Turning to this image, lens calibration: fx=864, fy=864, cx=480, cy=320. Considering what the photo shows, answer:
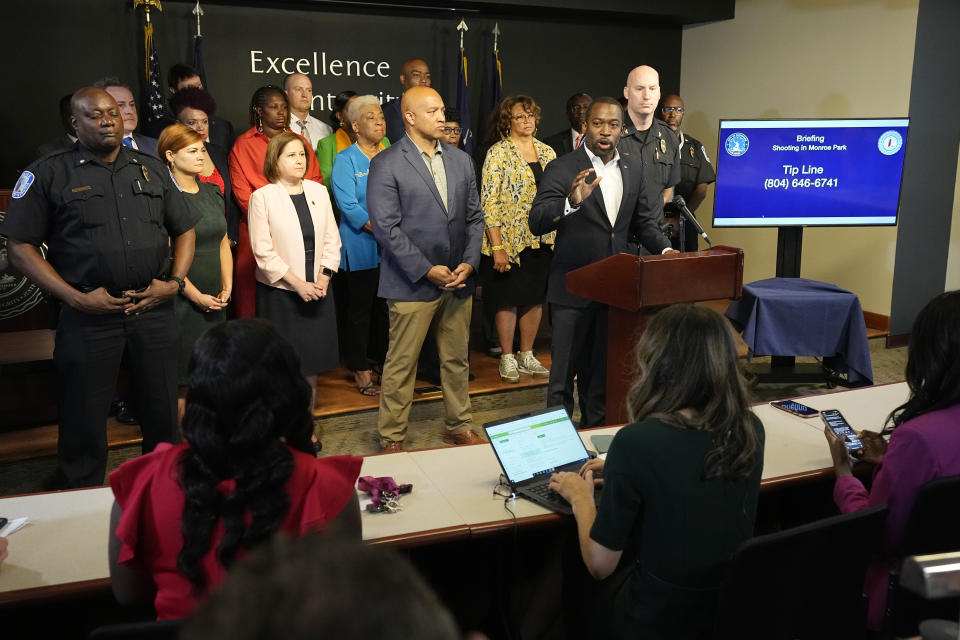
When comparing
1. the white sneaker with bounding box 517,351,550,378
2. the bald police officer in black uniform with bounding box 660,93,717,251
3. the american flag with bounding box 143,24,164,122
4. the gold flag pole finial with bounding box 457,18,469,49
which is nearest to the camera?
the white sneaker with bounding box 517,351,550,378

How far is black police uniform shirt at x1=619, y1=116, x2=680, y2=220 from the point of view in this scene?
159 inches

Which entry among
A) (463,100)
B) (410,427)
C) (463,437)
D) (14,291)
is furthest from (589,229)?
(463,100)

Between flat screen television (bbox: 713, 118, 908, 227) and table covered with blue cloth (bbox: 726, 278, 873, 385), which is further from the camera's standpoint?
flat screen television (bbox: 713, 118, 908, 227)

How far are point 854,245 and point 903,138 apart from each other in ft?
4.16

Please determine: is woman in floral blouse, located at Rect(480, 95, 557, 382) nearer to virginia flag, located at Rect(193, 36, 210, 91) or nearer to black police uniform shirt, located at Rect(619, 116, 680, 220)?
black police uniform shirt, located at Rect(619, 116, 680, 220)

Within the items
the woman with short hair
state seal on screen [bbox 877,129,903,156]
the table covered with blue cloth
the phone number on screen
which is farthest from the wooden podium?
state seal on screen [bbox 877,129,903,156]

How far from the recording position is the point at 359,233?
466cm

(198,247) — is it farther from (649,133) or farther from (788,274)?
(788,274)

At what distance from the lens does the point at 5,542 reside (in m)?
1.86

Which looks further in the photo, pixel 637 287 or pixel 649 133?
pixel 649 133

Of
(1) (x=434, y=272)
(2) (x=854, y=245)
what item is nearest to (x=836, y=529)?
(1) (x=434, y=272)

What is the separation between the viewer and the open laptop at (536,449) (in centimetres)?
222

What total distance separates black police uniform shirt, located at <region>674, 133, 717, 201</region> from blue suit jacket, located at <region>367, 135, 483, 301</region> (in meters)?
2.75

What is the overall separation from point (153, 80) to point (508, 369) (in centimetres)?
287
